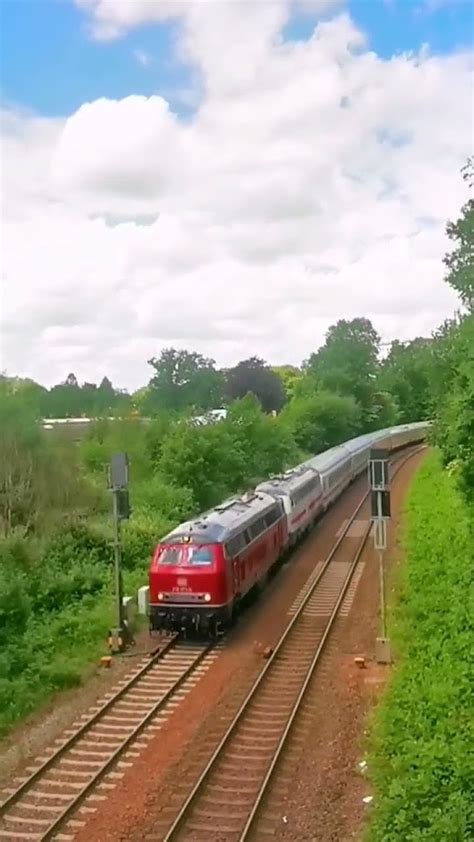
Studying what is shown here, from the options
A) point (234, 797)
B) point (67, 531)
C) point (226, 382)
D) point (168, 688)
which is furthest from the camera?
point (226, 382)

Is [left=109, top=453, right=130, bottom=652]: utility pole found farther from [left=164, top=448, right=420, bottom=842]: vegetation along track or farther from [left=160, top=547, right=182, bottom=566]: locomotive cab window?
[left=164, top=448, right=420, bottom=842]: vegetation along track

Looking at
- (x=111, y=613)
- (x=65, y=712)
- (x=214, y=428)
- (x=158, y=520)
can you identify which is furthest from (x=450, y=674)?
(x=214, y=428)

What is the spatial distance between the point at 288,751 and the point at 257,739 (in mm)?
770

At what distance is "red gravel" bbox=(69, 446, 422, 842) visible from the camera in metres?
11.6

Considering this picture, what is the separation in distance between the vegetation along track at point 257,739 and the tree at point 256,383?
62.1 m

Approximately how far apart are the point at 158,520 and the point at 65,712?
1606cm

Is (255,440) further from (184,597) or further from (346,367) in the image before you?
(346,367)

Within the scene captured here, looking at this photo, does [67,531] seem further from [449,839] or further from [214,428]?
[449,839]

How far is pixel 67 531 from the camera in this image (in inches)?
1119

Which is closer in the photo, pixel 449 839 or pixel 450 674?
pixel 449 839

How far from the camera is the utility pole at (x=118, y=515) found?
62.1 ft

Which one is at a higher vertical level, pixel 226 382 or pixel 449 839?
pixel 226 382

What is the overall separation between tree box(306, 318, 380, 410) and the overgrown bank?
5548 cm

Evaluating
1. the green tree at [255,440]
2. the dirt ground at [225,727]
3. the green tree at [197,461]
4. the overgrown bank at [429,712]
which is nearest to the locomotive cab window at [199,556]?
the dirt ground at [225,727]
